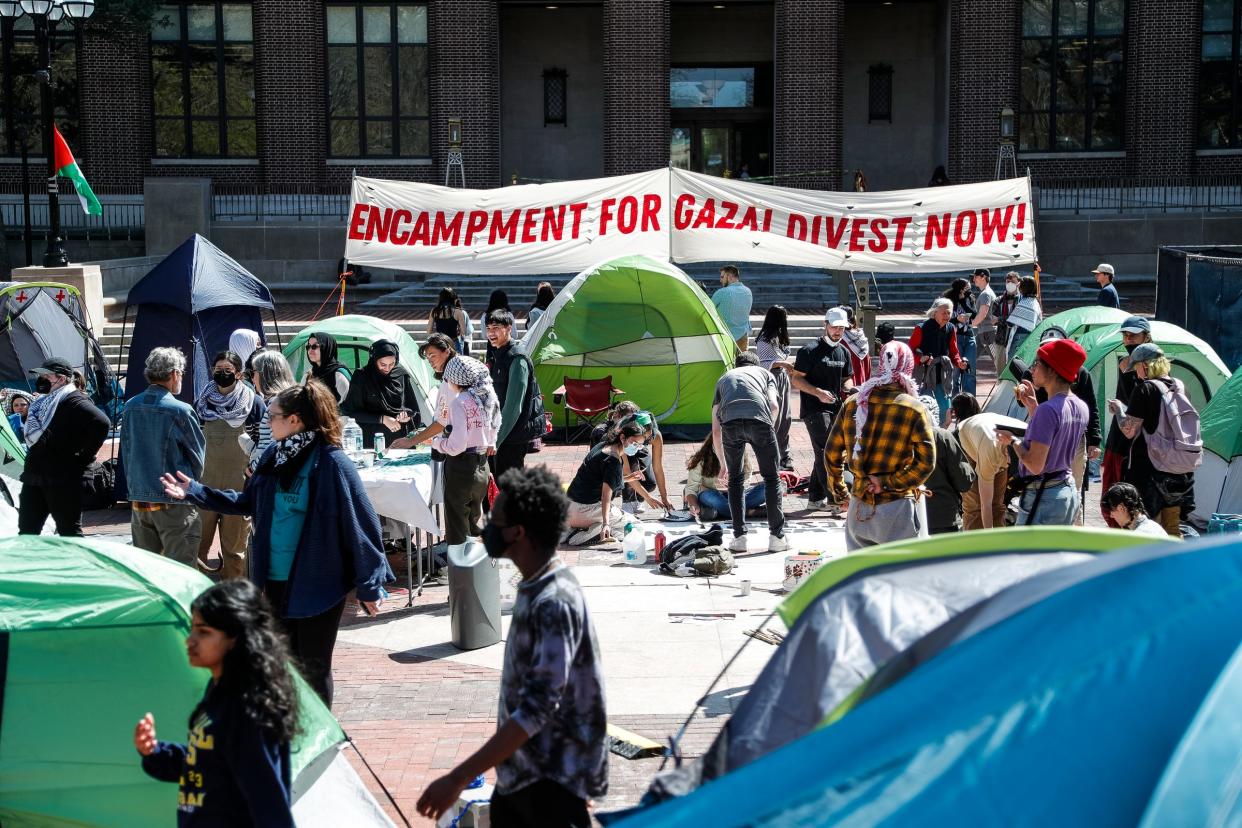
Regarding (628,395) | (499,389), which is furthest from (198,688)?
(628,395)

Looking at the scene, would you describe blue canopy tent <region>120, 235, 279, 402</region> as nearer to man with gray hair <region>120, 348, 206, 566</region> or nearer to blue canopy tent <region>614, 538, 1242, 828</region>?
man with gray hair <region>120, 348, 206, 566</region>

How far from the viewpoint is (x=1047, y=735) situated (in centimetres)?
325

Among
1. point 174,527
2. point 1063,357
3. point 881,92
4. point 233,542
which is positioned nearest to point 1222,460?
point 1063,357

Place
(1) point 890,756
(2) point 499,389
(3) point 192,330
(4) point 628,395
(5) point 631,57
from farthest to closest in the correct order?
1. (5) point 631,57
2. (4) point 628,395
3. (3) point 192,330
4. (2) point 499,389
5. (1) point 890,756

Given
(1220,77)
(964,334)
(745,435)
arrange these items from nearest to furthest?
(745,435) → (964,334) → (1220,77)

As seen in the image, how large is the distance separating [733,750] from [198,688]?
2.71 metres

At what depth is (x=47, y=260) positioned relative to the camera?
70.6 feet

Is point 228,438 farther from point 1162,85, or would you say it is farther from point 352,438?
point 1162,85

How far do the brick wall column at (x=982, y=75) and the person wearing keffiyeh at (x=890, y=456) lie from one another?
2559 cm

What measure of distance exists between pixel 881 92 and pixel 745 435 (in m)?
26.3

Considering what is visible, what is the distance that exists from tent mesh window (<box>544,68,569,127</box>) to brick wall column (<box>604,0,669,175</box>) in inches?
117

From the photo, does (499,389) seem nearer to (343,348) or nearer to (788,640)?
(343,348)

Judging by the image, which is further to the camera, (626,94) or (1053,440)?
(626,94)

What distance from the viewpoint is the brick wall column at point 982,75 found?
1270 inches
